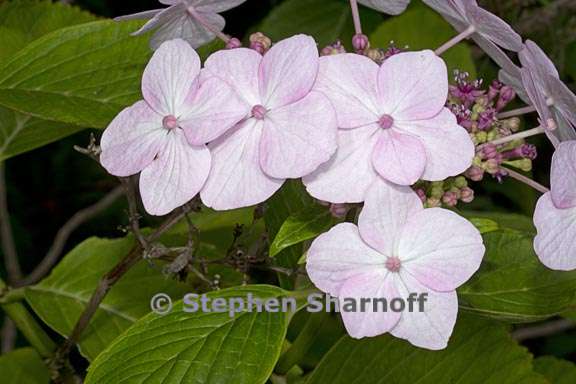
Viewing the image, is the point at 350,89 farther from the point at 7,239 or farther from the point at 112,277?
the point at 7,239

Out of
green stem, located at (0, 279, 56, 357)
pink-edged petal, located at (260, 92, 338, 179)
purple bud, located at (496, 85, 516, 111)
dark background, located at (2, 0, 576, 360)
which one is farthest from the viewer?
dark background, located at (2, 0, 576, 360)

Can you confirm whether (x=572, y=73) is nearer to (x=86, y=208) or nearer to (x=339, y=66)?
(x=86, y=208)

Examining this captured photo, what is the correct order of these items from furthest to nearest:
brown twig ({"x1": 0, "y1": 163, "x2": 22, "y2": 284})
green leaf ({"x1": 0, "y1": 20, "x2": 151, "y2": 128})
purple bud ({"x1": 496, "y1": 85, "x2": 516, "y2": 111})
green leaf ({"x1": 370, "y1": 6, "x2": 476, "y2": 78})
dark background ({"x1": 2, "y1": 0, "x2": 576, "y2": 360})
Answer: dark background ({"x1": 2, "y1": 0, "x2": 576, "y2": 360})
green leaf ({"x1": 370, "y1": 6, "x2": 476, "y2": 78})
brown twig ({"x1": 0, "y1": 163, "x2": 22, "y2": 284})
green leaf ({"x1": 0, "y1": 20, "x2": 151, "y2": 128})
purple bud ({"x1": 496, "y1": 85, "x2": 516, "y2": 111})

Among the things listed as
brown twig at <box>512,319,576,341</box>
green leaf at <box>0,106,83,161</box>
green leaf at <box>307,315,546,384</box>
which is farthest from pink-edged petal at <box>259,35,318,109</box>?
brown twig at <box>512,319,576,341</box>

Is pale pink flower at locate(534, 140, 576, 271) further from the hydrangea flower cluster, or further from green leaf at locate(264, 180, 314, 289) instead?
green leaf at locate(264, 180, 314, 289)

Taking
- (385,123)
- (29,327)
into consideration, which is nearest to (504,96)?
(385,123)

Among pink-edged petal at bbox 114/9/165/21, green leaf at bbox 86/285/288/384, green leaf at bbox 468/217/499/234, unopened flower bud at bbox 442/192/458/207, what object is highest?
pink-edged petal at bbox 114/9/165/21

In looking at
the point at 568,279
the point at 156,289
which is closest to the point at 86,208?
the point at 156,289
